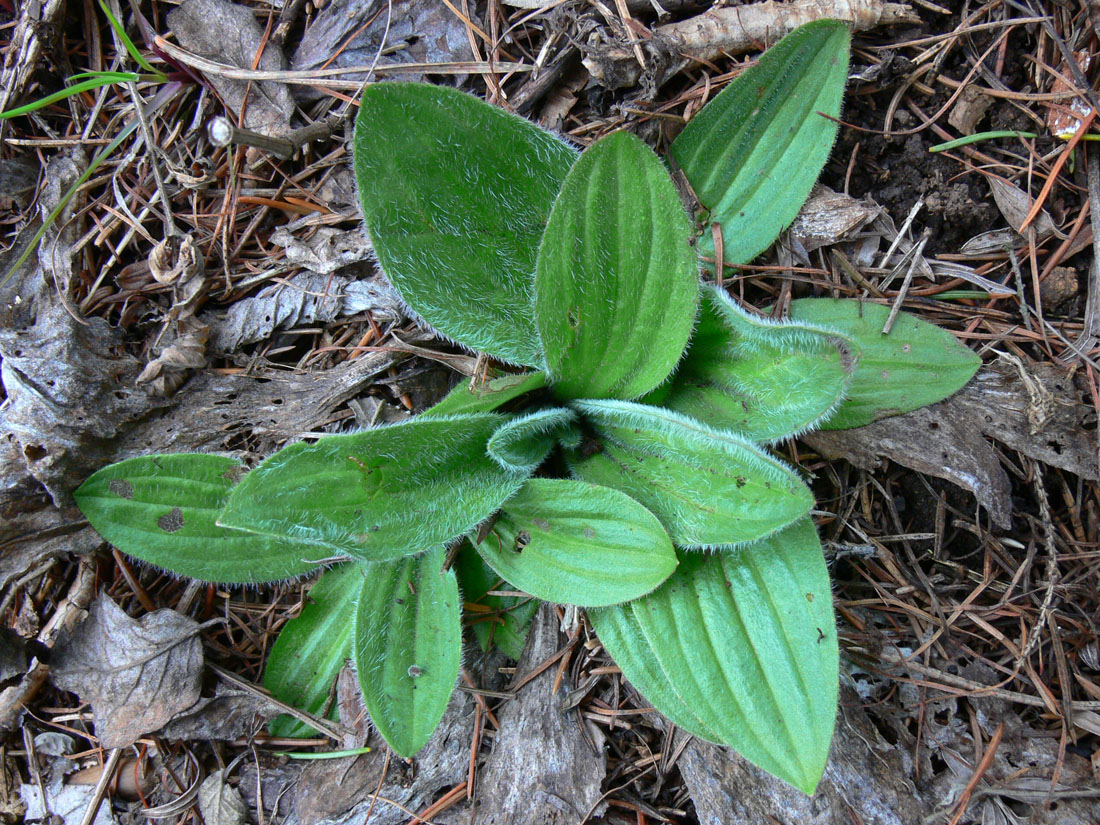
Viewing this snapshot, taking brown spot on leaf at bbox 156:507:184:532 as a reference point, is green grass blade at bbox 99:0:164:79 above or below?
above

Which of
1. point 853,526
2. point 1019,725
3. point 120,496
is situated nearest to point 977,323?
point 853,526

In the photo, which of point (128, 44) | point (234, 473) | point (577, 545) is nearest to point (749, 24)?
point (577, 545)

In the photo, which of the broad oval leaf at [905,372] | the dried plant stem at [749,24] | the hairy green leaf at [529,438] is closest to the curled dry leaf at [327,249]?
the hairy green leaf at [529,438]

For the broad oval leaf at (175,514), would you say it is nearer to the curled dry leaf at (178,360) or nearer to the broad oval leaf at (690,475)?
the curled dry leaf at (178,360)

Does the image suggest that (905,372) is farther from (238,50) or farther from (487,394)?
(238,50)

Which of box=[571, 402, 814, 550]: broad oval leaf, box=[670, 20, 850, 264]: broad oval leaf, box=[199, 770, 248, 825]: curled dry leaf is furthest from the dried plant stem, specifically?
box=[199, 770, 248, 825]: curled dry leaf

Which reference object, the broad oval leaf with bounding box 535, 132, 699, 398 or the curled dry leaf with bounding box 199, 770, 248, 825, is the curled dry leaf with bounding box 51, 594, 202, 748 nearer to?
the curled dry leaf with bounding box 199, 770, 248, 825

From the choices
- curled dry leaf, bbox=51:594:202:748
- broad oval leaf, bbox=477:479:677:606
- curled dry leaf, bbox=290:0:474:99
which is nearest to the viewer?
broad oval leaf, bbox=477:479:677:606
